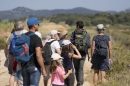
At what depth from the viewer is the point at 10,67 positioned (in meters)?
7.16

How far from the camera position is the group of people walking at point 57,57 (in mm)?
5988

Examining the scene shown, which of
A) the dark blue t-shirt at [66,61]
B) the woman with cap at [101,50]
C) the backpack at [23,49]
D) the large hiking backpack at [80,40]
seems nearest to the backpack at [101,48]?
the woman with cap at [101,50]

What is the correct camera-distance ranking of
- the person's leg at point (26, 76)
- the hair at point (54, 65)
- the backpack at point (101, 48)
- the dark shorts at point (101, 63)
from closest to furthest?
1. the person's leg at point (26, 76)
2. the hair at point (54, 65)
3. the backpack at point (101, 48)
4. the dark shorts at point (101, 63)

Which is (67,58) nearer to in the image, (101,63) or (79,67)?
(79,67)

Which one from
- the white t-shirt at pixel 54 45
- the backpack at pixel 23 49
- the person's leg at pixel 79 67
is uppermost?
the backpack at pixel 23 49

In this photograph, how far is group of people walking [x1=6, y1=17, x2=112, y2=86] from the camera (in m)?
5.99

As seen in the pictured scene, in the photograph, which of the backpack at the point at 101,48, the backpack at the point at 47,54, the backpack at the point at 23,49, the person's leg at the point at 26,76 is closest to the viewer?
the backpack at the point at 23,49

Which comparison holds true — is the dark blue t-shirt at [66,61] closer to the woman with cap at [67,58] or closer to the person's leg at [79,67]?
the woman with cap at [67,58]

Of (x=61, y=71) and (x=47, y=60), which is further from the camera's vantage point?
(x=47, y=60)

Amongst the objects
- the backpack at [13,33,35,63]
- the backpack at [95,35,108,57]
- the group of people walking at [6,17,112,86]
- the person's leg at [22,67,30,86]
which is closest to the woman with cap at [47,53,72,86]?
the group of people walking at [6,17,112,86]

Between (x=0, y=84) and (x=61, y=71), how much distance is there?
3.74m

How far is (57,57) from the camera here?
626 cm

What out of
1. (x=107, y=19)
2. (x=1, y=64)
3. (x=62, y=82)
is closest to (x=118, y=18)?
(x=107, y=19)

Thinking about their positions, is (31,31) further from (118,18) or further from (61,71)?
(118,18)
